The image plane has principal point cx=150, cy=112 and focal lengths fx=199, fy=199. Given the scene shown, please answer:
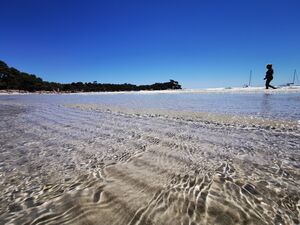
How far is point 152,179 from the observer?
6.08 ft

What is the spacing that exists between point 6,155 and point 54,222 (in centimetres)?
173

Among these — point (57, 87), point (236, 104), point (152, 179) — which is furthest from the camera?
point (57, 87)

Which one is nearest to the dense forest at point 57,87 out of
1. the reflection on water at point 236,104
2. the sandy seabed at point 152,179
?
the reflection on water at point 236,104

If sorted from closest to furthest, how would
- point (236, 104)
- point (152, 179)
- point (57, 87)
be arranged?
point (152, 179) < point (236, 104) < point (57, 87)

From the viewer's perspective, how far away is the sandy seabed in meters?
1.38

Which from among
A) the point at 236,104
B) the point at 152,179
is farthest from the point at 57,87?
the point at 152,179

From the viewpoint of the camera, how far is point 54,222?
52.2 inches

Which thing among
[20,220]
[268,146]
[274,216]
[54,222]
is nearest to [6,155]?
[20,220]

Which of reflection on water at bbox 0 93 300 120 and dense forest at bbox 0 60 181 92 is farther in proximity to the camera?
dense forest at bbox 0 60 181 92

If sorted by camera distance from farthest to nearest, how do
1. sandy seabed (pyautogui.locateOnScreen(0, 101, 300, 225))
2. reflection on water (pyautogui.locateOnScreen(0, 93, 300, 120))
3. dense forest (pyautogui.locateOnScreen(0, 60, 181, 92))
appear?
1. dense forest (pyautogui.locateOnScreen(0, 60, 181, 92))
2. reflection on water (pyautogui.locateOnScreen(0, 93, 300, 120))
3. sandy seabed (pyautogui.locateOnScreen(0, 101, 300, 225))

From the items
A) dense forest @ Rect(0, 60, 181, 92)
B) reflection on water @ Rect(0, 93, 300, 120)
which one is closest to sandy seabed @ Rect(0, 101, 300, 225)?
reflection on water @ Rect(0, 93, 300, 120)

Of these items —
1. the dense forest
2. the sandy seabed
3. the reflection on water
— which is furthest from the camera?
the dense forest

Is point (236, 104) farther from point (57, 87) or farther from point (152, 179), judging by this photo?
point (57, 87)

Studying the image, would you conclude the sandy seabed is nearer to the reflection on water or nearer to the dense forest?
the reflection on water
